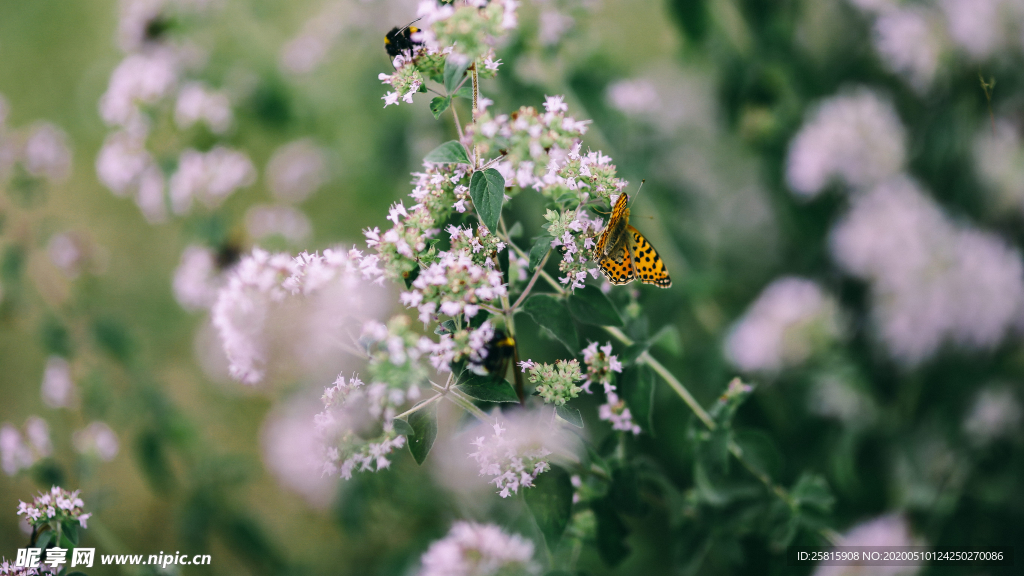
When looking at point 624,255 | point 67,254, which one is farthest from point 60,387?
point 624,255

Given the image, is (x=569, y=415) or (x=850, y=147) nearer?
(x=569, y=415)

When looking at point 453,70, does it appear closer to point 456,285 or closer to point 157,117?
point 456,285

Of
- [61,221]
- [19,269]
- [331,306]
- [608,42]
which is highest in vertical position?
[61,221]

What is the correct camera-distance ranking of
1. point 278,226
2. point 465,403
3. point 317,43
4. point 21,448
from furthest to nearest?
point 317,43, point 278,226, point 21,448, point 465,403

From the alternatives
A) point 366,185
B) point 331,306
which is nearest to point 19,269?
point 366,185

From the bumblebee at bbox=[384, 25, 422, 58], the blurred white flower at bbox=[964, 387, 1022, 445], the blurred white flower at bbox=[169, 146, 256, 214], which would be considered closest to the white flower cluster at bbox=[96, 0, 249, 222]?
the blurred white flower at bbox=[169, 146, 256, 214]

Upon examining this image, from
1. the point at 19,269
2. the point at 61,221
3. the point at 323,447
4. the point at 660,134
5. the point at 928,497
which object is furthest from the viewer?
the point at 61,221

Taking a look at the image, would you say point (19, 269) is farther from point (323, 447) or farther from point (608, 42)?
point (608, 42)
